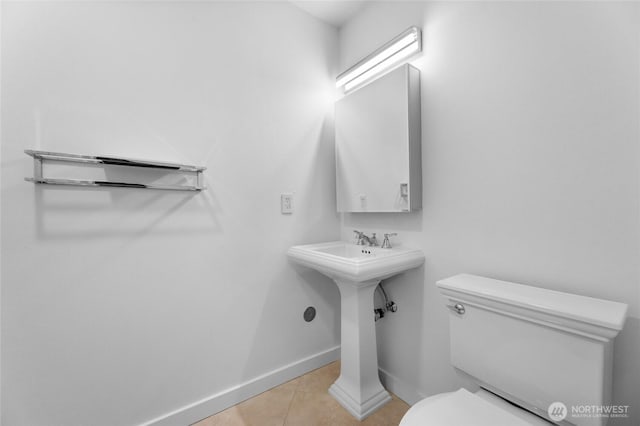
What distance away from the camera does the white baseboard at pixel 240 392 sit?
1229 mm

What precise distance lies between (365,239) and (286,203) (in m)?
0.54

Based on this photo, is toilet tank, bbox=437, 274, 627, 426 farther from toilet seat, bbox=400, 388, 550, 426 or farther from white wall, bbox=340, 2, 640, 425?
white wall, bbox=340, 2, 640, 425

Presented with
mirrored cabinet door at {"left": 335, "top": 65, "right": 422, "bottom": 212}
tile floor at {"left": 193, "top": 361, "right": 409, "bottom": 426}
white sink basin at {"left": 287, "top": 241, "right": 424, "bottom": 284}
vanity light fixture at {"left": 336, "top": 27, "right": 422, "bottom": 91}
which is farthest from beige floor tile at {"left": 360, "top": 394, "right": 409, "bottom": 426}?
vanity light fixture at {"left": 336, "top": 27, "right": 422, "bottom": 91}

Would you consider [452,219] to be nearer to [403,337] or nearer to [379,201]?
[379,201]

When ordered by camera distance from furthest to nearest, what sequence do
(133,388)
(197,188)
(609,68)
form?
(197,188), (133,388), (609,68)

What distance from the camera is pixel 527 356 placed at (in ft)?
2.59

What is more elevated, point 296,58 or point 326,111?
point 296,58

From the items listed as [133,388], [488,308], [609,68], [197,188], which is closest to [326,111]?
[197,188]

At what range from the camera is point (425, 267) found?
1312 millimetres

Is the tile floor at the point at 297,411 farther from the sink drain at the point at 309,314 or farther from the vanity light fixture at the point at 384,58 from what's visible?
the vanity light fixture at the point at 384,58

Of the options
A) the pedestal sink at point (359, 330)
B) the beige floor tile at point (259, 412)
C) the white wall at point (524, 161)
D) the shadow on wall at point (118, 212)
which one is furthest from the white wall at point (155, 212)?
the white wall at point (524, 161)

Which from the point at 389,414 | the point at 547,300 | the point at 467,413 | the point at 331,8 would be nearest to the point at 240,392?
the point at 389,414

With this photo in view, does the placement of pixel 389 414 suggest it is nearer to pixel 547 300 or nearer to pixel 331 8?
pixel 547 300

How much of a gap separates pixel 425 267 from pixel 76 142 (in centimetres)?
165
